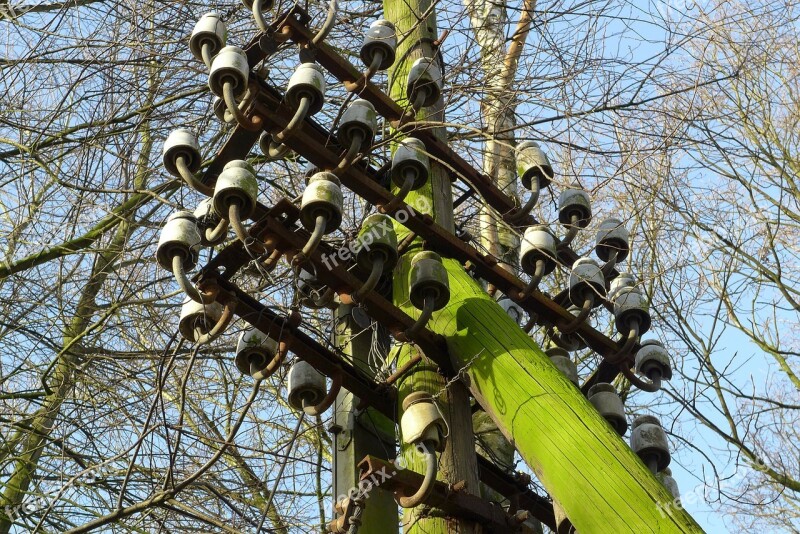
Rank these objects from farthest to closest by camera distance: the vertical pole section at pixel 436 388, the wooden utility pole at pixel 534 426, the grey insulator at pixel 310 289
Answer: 1. the grey insulator at pixel 310 289
2. the vertical pole section at pixel 436 388
3. the wooden utility pole at pixel 534 426

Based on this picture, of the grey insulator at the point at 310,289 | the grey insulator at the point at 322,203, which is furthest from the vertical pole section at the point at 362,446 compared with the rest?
the grey insulator at the point at 322,203

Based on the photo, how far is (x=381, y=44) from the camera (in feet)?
→ 15.7

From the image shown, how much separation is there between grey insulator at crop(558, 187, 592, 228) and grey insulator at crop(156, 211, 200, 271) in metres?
2.09

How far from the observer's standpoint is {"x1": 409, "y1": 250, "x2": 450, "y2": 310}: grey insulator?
3715mm

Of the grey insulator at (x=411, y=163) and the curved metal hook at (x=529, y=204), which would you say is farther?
the curved metal hook at (x=529, y=204)

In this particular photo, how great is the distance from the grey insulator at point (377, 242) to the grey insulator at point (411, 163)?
0.44 meters

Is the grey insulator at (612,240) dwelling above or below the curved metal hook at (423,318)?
above

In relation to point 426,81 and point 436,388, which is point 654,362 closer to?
point 436,388

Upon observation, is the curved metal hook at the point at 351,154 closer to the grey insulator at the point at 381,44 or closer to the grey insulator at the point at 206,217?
the grey insulator at the point at 206,217

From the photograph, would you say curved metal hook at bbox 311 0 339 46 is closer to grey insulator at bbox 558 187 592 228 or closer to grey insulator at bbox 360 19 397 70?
grey insulator at bbox 360 19 397 70

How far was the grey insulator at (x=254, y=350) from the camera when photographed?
3.85 m

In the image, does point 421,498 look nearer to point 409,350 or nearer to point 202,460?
point 409,350

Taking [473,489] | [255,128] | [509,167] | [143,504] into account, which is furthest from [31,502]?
[509,167]

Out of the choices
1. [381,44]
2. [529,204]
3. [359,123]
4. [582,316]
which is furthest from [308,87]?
[582,316]
